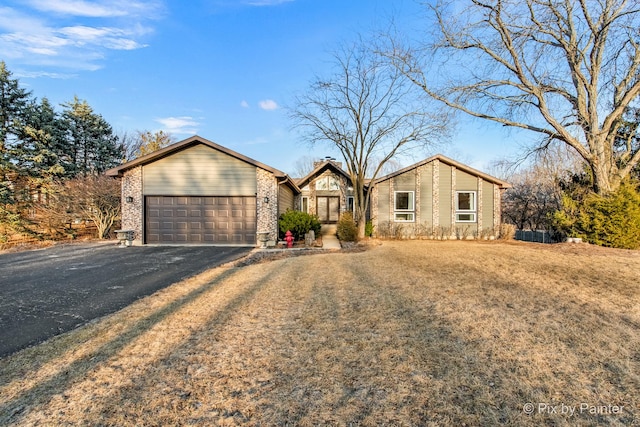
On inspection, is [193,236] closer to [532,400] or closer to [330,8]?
[330,8]

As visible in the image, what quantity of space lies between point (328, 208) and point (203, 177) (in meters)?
10.7

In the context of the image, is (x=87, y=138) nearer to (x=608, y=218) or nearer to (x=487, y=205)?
(x=487, y=205)

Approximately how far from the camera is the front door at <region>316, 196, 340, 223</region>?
22062mm

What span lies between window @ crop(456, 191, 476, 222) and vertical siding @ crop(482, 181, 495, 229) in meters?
0.51

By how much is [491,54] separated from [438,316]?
541 inches

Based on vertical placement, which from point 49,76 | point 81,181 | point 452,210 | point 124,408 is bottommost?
point 124,408

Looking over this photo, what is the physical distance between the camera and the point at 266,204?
1296 centimetres

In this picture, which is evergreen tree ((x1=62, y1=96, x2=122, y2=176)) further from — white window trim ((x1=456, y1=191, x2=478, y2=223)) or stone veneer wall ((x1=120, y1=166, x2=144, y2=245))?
white window trim ((x1=456, y1=191, x2=478, y2=223))

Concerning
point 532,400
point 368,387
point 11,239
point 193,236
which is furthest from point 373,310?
point 11,239

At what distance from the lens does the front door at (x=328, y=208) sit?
72.4ft

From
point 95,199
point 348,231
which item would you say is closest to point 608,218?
Answer: point 348,231

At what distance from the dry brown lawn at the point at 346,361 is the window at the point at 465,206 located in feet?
37.8

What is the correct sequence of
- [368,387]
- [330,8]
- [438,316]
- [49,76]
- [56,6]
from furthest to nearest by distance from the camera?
[49,76] < [330,8] < [56,6] < [438,316] < [368,387]

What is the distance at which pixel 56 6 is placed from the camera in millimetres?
8789
